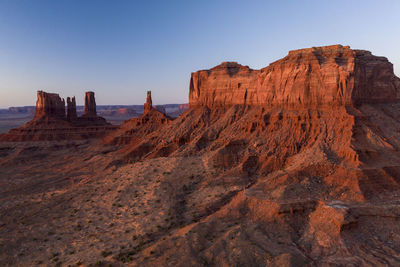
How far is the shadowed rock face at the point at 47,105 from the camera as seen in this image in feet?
309

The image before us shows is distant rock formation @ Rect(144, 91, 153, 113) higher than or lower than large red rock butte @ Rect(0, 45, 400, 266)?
higher

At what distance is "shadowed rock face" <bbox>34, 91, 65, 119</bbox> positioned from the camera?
94.2m

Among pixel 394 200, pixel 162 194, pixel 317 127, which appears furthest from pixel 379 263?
pixel 162 194

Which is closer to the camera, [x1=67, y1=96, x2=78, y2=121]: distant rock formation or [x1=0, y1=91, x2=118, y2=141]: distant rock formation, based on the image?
[x1=0, y1=91, x2=118, y2=141]: distant rock formation

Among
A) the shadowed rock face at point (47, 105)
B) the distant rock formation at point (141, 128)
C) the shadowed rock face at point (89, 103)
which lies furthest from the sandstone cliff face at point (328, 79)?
the shadowed rock face at point (89, 103)

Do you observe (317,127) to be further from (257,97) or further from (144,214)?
(144,214)

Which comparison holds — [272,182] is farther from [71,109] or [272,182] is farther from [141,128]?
[71,109]

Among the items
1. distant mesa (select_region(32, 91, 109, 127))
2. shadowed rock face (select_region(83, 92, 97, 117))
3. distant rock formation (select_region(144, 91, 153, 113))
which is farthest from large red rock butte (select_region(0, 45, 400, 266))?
shadowed rock face (select_region(83, 92, 97, 117))

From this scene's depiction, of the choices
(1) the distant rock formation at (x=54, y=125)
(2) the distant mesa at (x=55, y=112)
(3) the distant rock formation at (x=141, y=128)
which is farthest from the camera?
(2) the distant mesa at (x=55, y=112)

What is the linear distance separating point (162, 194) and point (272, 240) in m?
15.9

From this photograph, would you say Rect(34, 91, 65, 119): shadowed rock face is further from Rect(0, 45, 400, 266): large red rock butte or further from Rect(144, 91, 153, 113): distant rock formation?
Rect(0, 45, 400, 266): large red rock butte

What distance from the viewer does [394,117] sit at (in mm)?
34938

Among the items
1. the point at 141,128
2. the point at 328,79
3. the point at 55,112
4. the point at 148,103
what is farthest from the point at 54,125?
the point at 328,79

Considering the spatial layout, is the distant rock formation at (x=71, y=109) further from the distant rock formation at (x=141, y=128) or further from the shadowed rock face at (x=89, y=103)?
the distant rock formation at (x=141, y=128)
